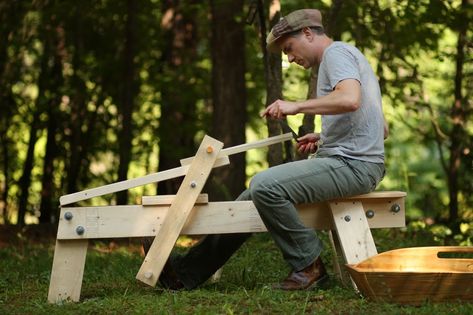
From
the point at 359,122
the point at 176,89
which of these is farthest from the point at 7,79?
the point at 359,122

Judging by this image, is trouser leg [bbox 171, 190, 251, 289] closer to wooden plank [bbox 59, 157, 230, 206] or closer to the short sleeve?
wooden plank [bbox 59, 157, 230, 206]

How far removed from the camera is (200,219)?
4789 millimetres

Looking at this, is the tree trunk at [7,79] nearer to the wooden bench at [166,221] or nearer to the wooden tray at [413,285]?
the wooden bench at [166,221]

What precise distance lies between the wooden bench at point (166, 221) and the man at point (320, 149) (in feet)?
0.47

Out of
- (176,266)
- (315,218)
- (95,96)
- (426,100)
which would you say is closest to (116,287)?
(176,266)

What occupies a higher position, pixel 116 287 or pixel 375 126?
pixel 375 126

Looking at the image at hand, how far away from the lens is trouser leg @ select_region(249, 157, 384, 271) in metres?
4.65

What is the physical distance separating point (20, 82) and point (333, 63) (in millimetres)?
7195

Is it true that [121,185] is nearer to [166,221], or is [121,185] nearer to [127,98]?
[166,221]

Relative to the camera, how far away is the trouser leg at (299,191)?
4648 mm

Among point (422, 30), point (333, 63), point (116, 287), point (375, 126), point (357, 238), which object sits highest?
point (422, 30)

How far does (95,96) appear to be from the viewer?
11117 mm

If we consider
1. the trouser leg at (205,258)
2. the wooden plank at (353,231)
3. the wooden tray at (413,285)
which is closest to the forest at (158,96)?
the trouser leg at (205,258)

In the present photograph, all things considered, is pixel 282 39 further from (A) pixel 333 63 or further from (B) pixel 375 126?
(B) pixel 375 126
